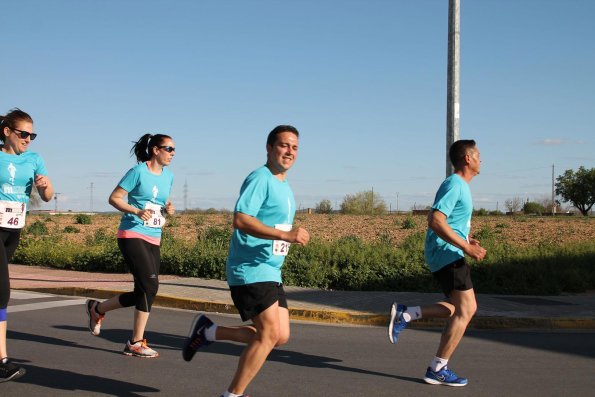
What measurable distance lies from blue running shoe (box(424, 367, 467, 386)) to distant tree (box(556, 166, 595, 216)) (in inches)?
4675

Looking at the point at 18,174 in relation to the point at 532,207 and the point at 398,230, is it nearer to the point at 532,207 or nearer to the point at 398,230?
the point at 398,230

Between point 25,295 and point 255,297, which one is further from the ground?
point 255,297

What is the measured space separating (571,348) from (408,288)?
486 cm

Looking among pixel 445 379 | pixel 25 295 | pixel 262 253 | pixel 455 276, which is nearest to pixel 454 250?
pixel 455 276

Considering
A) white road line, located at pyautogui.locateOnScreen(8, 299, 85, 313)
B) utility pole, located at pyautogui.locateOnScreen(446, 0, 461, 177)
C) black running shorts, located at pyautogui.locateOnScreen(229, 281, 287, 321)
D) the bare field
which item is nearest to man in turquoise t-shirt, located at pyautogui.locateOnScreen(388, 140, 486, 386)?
black running shorts, located at pyautogui.locateOnScreen(229, 281, 287, 321)

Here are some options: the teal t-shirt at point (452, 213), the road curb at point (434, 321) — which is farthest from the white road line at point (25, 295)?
the teal t-shirt at point (452, 213)

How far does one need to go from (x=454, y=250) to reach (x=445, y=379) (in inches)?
41.7

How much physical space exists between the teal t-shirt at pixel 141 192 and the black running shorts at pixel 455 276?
2718 mm

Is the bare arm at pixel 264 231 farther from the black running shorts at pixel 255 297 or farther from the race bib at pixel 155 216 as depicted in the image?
the race bib at pixel 155 216

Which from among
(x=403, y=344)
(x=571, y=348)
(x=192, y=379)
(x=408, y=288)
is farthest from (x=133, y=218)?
(x=408, y=288)

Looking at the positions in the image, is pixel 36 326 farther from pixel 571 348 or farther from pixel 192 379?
pixel 571 348

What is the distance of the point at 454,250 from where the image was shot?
5.75 meters

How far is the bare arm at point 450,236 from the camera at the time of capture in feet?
17.6

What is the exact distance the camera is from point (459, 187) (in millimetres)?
5660
